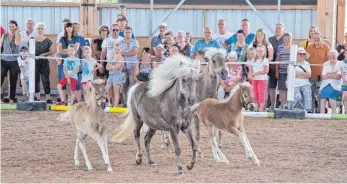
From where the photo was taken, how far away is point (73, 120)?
9797 millimetres

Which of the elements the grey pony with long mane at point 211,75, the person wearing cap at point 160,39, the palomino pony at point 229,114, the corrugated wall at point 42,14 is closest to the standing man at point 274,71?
the person wearing cap at point 160,39

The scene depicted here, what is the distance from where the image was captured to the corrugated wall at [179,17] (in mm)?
18156

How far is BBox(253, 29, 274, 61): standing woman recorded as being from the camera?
47.0 ft

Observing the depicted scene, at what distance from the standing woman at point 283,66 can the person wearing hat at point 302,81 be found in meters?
0.23

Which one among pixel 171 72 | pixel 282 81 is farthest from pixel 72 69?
pixel 171 72

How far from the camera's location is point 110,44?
50.2ft

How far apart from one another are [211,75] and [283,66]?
4.13m

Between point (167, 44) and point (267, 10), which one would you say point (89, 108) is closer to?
point (167, 44)

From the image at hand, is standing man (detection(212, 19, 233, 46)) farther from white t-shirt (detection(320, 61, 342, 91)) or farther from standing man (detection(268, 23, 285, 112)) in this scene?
white t-shirt (detection(320, 61, 342, 91))

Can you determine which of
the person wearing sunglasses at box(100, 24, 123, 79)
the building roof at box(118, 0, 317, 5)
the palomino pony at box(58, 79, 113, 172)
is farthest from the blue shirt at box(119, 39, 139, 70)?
the palomino pony at box(58, 79, 113, 172)

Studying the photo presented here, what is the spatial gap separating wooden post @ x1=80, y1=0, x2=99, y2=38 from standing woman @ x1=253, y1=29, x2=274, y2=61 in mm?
5480

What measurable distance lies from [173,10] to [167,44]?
329cm

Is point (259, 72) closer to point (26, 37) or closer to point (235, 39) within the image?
point (235, 39)

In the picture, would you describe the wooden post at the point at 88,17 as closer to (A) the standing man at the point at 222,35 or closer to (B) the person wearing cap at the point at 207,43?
(A) the standing man at the point at 222,35
